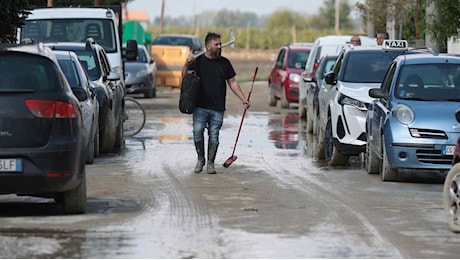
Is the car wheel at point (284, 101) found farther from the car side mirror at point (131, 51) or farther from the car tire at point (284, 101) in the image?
the car side mirror at point (131, 51)

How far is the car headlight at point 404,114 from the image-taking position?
1622 cm

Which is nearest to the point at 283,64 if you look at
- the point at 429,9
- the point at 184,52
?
the point at 429,9

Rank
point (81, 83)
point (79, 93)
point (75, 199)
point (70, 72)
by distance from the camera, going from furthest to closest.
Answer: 1. point (70, 72)
2. point (81, 83)
3. point (79, 93)
4. point (75, 199)

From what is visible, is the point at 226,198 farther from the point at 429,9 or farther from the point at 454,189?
the point at 429,9

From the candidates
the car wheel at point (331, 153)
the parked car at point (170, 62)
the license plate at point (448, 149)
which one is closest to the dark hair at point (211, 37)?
the car wheel at point (331, 153)

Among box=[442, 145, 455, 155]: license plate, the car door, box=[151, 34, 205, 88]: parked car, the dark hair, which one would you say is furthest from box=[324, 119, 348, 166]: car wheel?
box=[151, 34, 205, 88]: parked car

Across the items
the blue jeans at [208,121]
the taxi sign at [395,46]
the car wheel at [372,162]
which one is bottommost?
the car wheel at [372,162]

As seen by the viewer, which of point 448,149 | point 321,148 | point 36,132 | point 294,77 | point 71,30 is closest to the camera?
point 36,132

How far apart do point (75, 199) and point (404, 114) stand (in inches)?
209

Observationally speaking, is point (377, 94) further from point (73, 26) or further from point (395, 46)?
point (73, 26)

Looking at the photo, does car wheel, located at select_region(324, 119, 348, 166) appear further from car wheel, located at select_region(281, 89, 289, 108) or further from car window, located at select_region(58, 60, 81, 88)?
car wheel, located at select_region(281, 89, 289, 108)

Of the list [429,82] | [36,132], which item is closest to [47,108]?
[36,132]

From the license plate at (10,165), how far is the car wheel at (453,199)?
12.9ft

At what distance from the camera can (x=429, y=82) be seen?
17.1 meters
